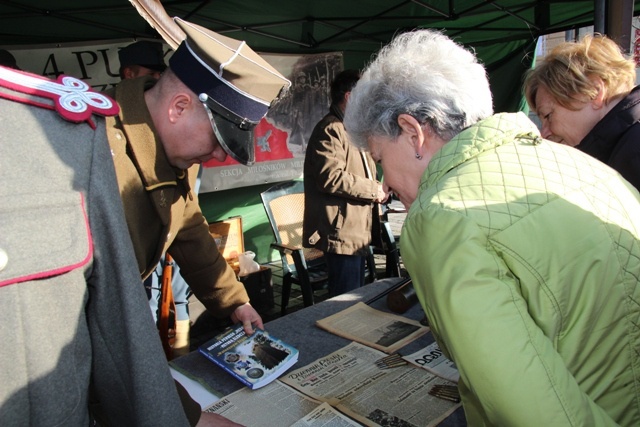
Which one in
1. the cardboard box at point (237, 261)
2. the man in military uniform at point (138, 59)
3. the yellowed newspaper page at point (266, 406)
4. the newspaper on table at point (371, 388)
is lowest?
the cardboard box at point (237, 261)

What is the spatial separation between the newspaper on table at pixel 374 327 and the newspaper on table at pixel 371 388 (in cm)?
8

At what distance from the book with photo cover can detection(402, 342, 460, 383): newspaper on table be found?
0.42 m

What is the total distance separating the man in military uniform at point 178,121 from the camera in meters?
1.29

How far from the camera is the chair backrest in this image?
389cm

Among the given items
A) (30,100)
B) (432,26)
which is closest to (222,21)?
(432,26)

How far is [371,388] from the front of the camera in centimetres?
138

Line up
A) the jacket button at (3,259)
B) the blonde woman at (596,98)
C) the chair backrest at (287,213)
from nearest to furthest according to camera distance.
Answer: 1. the jacket button at (3,259)
2. the blonde woman at (596,98)
3. the chair backrest at (287,213)

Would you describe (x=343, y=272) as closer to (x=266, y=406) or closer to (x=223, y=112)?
(x=266, y=406)

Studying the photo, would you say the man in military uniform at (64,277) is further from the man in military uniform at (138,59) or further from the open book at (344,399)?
the man in military uniform at (138,59)

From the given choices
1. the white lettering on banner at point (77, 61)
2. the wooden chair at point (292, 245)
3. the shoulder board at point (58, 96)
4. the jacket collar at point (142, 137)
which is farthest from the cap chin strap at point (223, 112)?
the white lettering on banner at point (77, 61)

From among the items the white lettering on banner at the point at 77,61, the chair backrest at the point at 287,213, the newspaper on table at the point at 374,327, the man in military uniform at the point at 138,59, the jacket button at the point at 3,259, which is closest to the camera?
the jacket button at the point at 3,259

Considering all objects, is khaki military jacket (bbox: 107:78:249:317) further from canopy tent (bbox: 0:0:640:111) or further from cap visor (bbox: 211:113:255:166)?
canopy tent (bbox: 0:0:640:111)

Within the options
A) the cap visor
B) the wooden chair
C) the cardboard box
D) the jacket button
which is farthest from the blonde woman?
the cardboard box

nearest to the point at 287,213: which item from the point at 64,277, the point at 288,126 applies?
the point at 288,126
